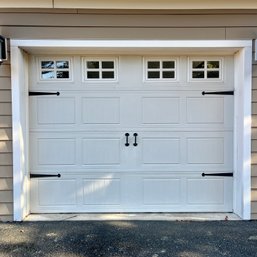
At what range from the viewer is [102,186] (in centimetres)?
394

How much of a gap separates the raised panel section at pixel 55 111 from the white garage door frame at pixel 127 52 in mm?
180

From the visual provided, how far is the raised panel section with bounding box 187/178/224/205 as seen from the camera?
3957 millimetres

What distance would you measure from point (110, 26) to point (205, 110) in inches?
60.1

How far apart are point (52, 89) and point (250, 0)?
8.24ft

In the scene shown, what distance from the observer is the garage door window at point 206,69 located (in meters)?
3.90

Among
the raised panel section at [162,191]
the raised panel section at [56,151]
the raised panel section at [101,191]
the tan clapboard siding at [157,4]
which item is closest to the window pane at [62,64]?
the tan clapboard siding at [157,4]

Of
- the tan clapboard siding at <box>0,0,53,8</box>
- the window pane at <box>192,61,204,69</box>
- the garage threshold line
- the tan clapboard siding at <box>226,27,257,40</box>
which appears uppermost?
the tan clapboard siding at <box>0,0,53,8</box>

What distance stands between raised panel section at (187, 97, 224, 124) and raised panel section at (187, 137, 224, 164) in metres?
0.24

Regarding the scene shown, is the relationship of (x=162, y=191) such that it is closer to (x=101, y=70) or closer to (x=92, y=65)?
(x=101, y=70)

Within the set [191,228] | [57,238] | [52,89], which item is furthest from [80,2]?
[191,228]

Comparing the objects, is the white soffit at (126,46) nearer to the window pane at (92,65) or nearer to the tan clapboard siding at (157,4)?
the window pane at (92,65)

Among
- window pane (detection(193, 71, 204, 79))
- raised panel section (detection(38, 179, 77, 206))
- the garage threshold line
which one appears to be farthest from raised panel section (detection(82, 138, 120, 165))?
window pane (detection(193, 71, 204, 79))

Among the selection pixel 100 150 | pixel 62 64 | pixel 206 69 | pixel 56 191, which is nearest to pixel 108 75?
pixel 62 64

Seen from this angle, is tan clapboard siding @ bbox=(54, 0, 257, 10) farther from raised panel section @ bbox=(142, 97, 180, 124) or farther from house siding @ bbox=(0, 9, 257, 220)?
raised panel section @ bbox=(142, 97, 180, 124)
